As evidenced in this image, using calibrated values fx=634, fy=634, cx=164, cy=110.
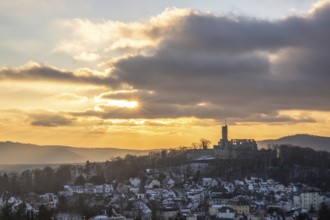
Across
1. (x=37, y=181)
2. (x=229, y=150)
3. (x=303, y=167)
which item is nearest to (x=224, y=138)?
(x=229, y=150)

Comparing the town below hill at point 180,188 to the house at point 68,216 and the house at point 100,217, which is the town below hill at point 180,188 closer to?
the house at point 68,216

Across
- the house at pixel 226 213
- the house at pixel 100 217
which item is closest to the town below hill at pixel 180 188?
the house at pixel 226 213

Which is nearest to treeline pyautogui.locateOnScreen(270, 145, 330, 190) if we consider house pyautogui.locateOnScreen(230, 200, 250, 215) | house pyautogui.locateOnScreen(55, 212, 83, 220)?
house pyautogui.locateOnScreen(230, 200, 250, 215)

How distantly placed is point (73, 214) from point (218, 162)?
1483 inches

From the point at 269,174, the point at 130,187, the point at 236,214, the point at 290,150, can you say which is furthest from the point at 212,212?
the point at 290,150

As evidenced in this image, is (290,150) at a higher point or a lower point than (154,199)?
higher

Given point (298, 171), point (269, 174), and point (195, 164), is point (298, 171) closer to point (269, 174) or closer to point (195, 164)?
point (269, 174)

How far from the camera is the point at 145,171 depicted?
81562 mm

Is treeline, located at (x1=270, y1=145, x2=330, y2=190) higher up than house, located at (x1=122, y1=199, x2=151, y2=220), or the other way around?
treeline, located at (x1=270, y1=145, x2=330, y2=190)

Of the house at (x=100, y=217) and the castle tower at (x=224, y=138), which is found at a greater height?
the castle tower at (x=224, y=138)

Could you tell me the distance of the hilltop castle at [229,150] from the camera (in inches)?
3684

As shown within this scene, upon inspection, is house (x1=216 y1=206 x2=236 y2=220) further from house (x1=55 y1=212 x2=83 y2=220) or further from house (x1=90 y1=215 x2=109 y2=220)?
house (x1=55 y1=212 x2=83 y2=220)

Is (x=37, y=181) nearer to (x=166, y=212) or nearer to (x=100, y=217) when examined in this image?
(x=166, y=212)

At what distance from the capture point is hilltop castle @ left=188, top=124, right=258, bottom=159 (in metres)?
93.6
